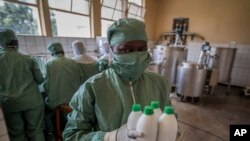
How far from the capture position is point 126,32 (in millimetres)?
728

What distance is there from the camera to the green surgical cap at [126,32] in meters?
0.73

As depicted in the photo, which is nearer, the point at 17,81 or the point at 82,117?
the point at 82,117

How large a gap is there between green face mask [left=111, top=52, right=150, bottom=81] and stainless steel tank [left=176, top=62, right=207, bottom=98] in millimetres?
2765

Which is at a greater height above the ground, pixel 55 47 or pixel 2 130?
pixel 55 47

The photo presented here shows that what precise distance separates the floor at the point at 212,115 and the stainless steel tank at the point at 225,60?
60 cm

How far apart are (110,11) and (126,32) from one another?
4.03 metres

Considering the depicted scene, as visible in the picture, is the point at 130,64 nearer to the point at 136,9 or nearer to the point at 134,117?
the point at 134,117

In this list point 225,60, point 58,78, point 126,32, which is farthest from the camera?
point 225,60

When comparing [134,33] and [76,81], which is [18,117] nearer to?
[76,81]

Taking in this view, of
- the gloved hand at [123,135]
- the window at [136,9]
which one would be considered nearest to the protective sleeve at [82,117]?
the gloved hand at [123,135]

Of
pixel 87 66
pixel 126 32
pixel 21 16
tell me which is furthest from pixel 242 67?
pixel 21 16

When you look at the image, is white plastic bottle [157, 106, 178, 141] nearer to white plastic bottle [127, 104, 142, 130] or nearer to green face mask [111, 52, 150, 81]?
white plastic bottle [127, 104, 142, 130]

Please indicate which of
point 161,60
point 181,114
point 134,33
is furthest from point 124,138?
point 161,60

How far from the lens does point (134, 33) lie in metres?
0.73
